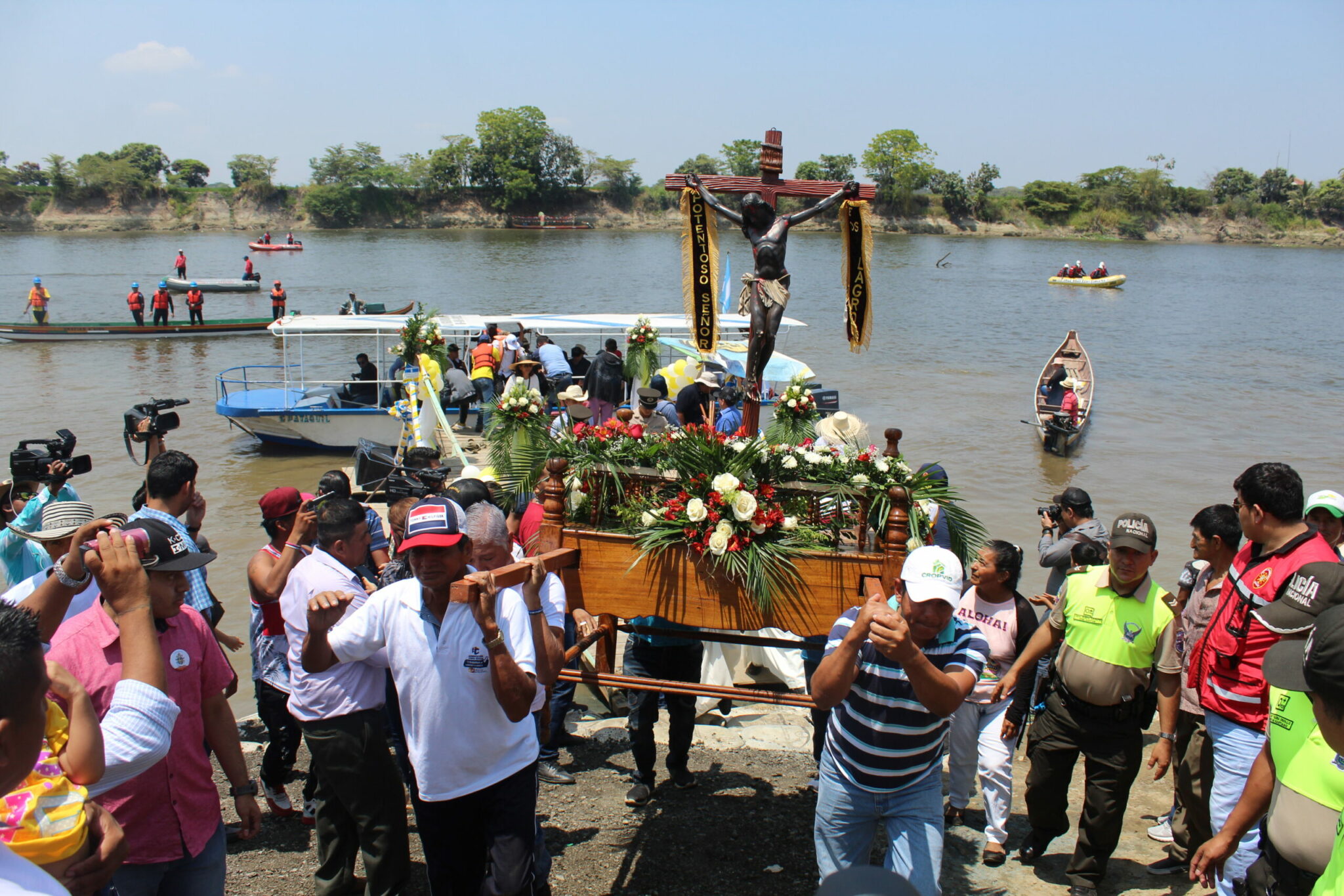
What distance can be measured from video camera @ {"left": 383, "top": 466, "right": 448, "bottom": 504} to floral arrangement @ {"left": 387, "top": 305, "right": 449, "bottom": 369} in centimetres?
953

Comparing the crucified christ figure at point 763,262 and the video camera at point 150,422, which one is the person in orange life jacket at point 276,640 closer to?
the video camera at point 150,422

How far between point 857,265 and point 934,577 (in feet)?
11.5

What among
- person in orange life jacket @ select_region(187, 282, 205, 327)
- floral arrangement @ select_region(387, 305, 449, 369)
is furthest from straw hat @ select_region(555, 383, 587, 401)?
person in orange life jacket @ select_region(187, 282, 205, 327)

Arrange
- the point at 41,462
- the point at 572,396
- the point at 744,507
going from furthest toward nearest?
the point at 572,396
the point at 41,462
the point at 744,507

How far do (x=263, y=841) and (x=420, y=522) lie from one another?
270cm

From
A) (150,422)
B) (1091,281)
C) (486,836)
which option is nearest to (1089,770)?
(486,836)

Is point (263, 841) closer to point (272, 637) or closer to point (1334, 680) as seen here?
point (272, 637)

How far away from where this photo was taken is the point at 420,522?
3529mm

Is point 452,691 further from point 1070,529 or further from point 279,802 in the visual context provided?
point 1070,529

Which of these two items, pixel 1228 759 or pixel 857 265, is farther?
pixel 857 265

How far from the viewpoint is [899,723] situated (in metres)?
3.50

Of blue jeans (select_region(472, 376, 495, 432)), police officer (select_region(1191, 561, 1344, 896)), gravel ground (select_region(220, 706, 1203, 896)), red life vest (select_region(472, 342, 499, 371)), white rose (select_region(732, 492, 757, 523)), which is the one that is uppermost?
red life vest (select_region(472, 342, 499, 371))

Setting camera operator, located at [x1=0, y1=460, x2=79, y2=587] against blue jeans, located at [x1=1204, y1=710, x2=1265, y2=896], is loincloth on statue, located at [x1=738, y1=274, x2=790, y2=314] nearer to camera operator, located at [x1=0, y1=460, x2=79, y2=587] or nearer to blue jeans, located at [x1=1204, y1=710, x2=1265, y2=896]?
blue jeans, located at [x1=1204, y1=710, x2=1265, y2=896]

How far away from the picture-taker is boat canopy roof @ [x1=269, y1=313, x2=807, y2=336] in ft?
54.0
